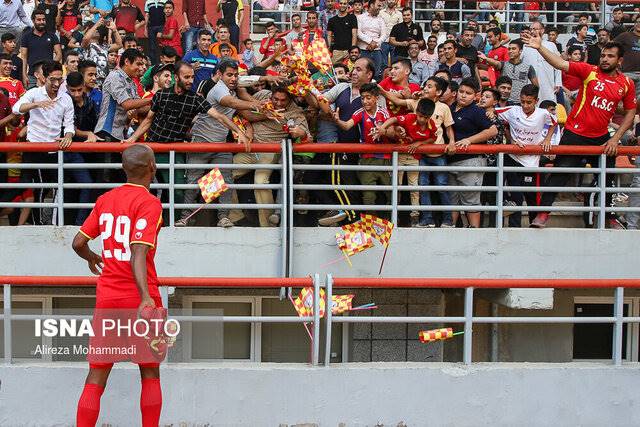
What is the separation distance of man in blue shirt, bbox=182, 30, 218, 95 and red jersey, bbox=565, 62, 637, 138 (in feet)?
17.6

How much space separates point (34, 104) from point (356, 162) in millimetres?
3429

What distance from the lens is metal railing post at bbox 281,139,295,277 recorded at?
10500 mm

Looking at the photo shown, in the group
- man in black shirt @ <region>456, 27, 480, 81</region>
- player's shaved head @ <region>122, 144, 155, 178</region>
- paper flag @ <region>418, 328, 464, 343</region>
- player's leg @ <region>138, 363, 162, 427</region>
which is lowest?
player's leg @ <region>138, 363, 162, 427</region>

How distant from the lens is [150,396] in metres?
6.96

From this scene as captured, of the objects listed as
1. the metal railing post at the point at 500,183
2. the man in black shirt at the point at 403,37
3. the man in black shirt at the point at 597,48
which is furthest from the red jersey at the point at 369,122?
the man in black shirt at the point at 597,48

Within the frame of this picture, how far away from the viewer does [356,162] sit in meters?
11.2

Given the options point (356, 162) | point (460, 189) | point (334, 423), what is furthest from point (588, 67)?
point (334, 423)

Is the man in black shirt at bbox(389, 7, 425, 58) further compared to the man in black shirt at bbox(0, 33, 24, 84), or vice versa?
the man in black shirt at bbox(389, 7, 425, 58)

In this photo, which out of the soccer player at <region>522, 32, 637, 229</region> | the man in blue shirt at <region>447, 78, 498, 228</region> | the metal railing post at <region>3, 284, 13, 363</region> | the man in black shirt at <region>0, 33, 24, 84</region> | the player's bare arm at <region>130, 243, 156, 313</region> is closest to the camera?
the player's bare arm at <region>130, 243, 156, 313</region>

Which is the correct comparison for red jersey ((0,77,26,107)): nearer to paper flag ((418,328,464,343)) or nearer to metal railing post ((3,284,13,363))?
metal railing post ((3,284,13,363))

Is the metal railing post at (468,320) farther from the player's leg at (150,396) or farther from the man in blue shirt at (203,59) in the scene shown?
the man in blue shirt at (203,59)

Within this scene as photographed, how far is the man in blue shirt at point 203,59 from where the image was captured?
1433 centimetres

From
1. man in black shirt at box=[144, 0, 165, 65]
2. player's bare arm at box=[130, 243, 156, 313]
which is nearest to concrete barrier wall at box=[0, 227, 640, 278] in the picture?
player's bare arm at box=[130, 243, 156, 313]

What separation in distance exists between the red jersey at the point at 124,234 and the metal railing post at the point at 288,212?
12.0ft
